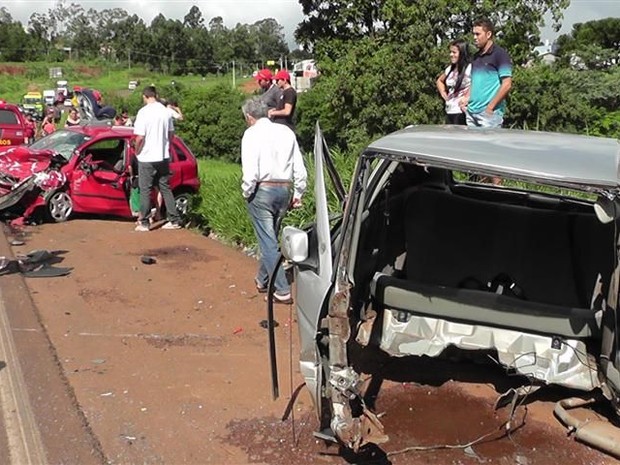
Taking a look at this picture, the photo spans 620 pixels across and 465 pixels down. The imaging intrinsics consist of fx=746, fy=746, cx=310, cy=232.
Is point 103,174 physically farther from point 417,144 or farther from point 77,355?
point 417,144

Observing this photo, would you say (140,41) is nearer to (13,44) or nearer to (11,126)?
(13,44)

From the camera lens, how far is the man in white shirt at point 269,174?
6512 mm

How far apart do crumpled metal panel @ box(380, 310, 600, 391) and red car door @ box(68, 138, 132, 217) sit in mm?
7256

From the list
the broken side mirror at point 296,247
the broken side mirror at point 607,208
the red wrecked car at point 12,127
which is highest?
the broken side mirror at point 607,208

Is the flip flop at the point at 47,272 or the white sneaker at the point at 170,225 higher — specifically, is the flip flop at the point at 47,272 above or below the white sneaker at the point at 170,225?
above

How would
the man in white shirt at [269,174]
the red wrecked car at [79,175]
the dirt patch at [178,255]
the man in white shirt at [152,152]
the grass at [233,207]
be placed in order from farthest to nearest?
1. the red wrecked car at [79,175]
2. the man in white shirt at [152,152]
3. the grass at [233,207]
4. the dirt patch at [178,255]
5. the man in white shirt at [269,174]

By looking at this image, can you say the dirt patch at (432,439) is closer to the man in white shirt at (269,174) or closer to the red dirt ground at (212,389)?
the red dirt ground at (212,389)

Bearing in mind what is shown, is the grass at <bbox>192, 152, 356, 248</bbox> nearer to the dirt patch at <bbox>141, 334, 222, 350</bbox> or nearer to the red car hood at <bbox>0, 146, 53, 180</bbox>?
the red car hood at <bbox>0, 146, 53, 180</bbox>

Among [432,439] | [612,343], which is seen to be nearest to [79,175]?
[432,439]

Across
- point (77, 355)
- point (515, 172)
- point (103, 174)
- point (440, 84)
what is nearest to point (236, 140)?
point (103, 174)

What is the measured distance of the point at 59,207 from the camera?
10688 mm

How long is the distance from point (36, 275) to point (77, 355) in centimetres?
255

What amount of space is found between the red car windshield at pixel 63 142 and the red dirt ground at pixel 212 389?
3916mm

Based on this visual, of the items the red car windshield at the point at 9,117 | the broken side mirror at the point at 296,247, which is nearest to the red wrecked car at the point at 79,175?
the broken side mirror at the point at 296,247
